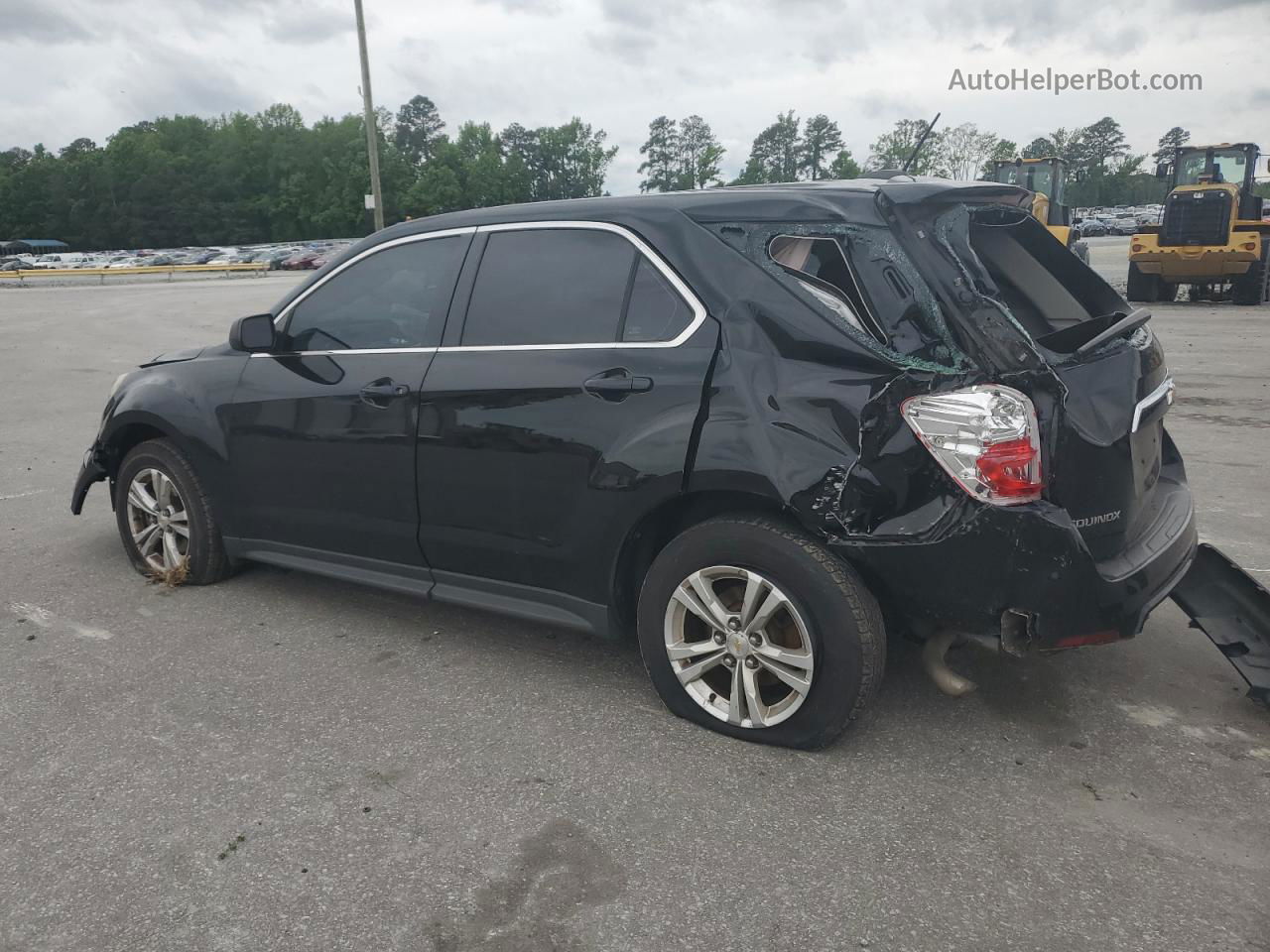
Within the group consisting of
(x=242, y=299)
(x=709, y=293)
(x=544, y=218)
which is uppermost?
(x=544, y=218)

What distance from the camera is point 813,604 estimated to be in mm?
3121

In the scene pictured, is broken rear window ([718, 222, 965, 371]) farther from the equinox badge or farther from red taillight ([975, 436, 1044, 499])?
the equinox badge

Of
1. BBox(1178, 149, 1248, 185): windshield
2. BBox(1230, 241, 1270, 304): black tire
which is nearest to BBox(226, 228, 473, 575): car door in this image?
BBox(1230, 241, 1270, 304): black tire

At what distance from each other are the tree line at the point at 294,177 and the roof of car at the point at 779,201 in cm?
9770

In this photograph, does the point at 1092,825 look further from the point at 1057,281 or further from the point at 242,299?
the point at 242,299

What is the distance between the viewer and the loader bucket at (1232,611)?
11.6 feet

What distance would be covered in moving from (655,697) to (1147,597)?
1635 millimetres

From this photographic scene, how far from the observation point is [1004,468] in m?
2.95

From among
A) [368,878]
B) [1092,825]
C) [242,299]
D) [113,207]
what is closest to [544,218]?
[368,878]

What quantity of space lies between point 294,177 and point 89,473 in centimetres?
11107

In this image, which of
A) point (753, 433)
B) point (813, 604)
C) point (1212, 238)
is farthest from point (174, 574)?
point (1212, 238)

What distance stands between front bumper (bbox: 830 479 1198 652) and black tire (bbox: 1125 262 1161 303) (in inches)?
746

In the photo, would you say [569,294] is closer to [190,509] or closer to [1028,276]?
[1028,276]

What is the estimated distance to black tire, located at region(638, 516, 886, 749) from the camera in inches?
122
